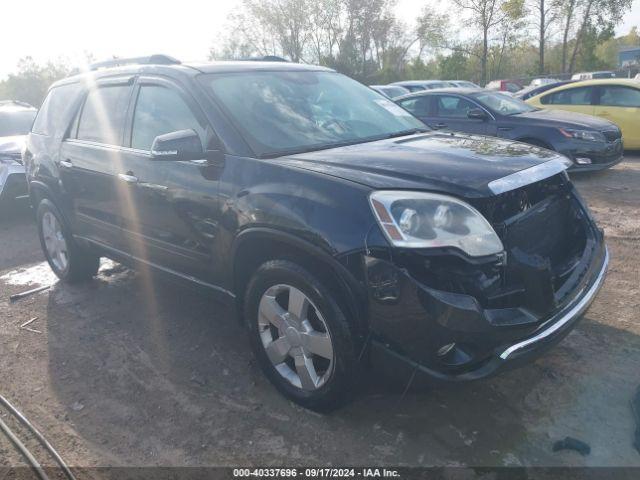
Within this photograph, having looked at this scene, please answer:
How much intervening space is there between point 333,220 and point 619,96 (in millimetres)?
9729

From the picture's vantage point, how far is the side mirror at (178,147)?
308 centimetres

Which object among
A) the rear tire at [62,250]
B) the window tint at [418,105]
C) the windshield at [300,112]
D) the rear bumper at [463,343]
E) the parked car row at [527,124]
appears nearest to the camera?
the rear bumper at [463,343]

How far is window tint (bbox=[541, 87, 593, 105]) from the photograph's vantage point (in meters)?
10.4

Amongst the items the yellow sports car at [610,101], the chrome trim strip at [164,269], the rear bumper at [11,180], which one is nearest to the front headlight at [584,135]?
the yellow sports car at [610,101]

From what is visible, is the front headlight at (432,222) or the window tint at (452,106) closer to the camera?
the front headlight at (432,222)

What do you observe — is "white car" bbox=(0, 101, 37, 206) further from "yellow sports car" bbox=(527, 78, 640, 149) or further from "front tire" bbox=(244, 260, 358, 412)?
"yellow sports car" bbox=(527, 78, 640, 149)

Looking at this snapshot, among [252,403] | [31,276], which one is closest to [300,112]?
[252,403]

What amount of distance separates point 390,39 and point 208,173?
45.2 meters

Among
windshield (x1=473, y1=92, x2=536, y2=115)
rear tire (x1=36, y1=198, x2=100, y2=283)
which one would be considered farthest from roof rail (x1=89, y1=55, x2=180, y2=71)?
windshield (x1=473, y1=92, x2=536, y2=115)

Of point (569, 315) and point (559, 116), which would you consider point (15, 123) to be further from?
point (569, 315)

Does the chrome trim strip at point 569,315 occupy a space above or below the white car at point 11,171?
below

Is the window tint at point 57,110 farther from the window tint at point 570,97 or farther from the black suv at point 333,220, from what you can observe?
the window tint at point 570,97

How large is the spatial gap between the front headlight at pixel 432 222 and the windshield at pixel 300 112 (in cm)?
92

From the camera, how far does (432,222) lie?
2410 mm
